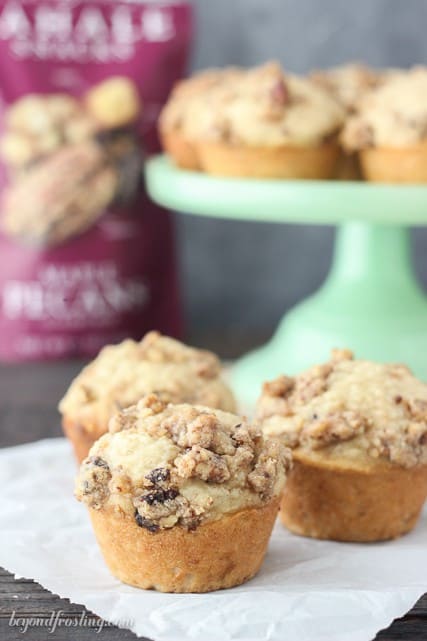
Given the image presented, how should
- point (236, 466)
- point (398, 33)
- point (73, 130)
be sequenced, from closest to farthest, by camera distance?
point (236, 466)
point (73, 130)
point (398, 33)

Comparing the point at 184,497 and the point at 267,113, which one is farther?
the point at 267,113

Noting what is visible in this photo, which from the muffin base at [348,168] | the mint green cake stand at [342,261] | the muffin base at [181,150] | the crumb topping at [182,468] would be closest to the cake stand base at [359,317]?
the mint green cake stand at [342,261]

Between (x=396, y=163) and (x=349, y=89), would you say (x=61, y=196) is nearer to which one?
(x=349, y=89)

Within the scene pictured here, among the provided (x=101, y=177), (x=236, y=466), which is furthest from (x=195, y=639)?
(x=101, y=177)

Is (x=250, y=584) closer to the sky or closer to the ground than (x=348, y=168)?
closer to the ground

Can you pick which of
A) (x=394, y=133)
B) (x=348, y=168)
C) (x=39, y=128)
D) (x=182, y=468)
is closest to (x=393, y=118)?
(x=394, y=133)

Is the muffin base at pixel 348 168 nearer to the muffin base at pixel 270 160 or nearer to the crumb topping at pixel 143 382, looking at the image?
the muffin base at pixel 270 160

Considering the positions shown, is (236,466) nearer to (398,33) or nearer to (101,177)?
(101,177)
